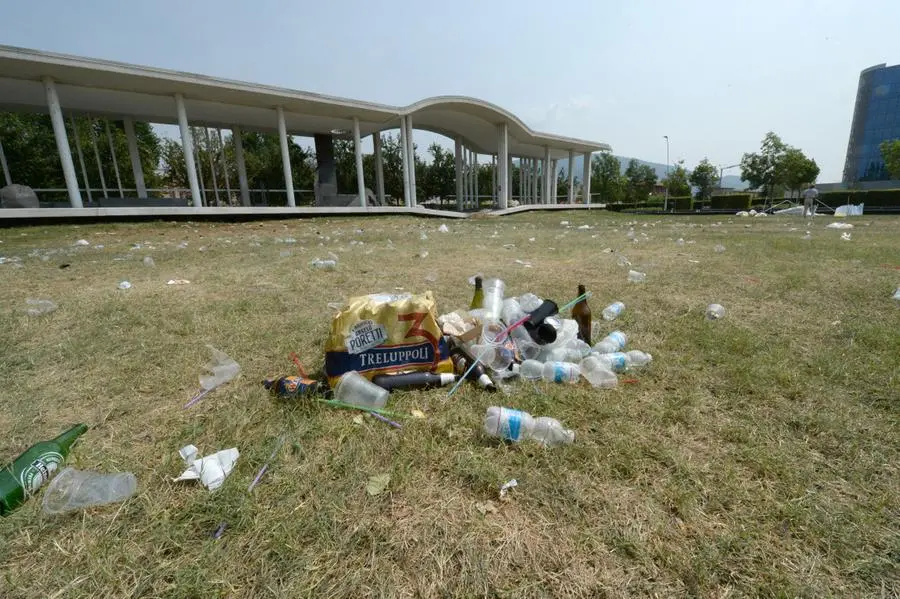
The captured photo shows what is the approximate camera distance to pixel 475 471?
4.82 ft

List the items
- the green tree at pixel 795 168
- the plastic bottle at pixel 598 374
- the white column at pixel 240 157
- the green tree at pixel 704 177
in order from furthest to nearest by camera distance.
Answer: the green tree at pixel 704 177, the green tree at pixel 795 168, the white column at pixel 240 157, the plastic bottle at pixel 598 374

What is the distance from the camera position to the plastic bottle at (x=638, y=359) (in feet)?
7.61

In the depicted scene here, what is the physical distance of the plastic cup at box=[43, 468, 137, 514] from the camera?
132 cm

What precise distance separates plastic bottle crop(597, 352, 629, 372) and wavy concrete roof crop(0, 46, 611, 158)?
15.0 m

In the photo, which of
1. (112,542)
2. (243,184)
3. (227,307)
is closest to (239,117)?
(243,184)

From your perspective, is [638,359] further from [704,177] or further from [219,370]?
[704,177]

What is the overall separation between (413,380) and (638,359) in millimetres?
1367

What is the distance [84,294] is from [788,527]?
5.47m

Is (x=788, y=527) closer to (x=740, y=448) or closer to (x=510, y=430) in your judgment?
(x=740, y=448)

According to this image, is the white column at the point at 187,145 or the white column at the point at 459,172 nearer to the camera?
the white column at the point at 187,145

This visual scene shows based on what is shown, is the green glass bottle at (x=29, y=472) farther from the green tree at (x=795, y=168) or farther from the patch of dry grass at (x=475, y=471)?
the green tree at (x=795, y=168)

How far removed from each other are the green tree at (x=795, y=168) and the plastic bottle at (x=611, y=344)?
166 feet

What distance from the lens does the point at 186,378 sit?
7.32 feet

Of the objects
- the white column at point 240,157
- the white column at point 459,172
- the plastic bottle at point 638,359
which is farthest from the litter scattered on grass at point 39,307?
the white column at point 459,172
